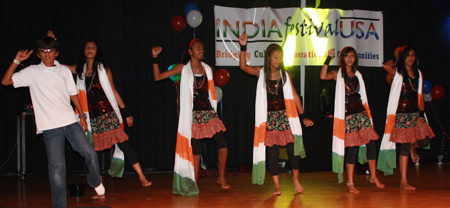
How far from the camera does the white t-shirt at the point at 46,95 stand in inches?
138

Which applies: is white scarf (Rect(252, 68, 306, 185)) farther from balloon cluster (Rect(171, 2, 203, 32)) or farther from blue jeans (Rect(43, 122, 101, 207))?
balloon cluster (Rect(171, 2, 203, 32))

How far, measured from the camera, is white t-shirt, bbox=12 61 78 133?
351cm

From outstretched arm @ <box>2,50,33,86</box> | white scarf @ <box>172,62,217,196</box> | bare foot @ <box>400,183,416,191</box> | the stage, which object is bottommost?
the stage

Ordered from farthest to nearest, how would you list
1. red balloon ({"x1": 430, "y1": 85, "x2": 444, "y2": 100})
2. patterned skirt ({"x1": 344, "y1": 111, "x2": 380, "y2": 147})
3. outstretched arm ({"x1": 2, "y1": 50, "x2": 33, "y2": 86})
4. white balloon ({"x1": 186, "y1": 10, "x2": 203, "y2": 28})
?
red balloon ({"x1": 430, "y1": 85, "x2": 444, "y2": 100}) < white balloon ({"x1": 186, "y1": 10, "x2": 203, "y2": 28}) < patterned skirt ({"x1": 344, "y1": 111, "x2": 380, "y2": 147}) < outstretched arm ({"x1": 2, "y1": 50, "x2": 33, "y2": 86})

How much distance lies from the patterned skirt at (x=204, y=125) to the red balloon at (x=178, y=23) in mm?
2071

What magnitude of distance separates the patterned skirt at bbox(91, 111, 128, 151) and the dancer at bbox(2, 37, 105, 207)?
1009 mm

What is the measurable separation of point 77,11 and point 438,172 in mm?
5561

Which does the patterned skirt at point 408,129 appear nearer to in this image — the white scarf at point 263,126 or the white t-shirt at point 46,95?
the white scarf at point 263,126

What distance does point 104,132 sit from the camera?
15.4 ft

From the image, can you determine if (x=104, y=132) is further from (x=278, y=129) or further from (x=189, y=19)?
(x=189, y=19)

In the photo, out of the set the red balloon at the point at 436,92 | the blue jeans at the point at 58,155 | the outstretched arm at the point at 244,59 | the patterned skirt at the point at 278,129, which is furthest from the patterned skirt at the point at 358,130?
the red balloon at the point at 436,92

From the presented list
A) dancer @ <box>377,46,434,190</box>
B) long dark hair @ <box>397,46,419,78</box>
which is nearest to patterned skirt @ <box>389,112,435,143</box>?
dancer @ <box>377,46,434,190</box>

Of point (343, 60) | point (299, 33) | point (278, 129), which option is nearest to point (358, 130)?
point (343, 60)

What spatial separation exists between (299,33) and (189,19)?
183cm
